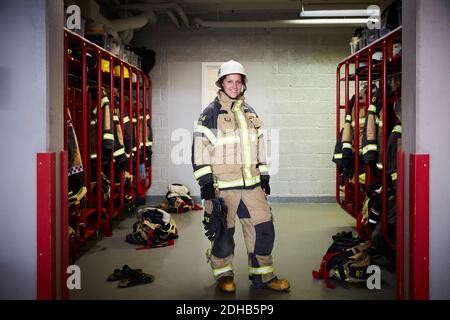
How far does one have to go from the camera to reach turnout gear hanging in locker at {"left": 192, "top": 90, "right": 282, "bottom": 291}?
315 centimetres

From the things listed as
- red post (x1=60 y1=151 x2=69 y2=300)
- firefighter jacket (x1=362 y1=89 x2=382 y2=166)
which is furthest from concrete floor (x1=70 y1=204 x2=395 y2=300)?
firefighter jacket (x1=362 y1=89 x2=382 y2=166)

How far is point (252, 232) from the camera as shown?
125 inches

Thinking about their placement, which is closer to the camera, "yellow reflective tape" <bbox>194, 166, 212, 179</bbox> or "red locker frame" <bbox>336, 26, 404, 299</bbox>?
"red locker frame" <bbox>336, 26, 404, 299</bbox>

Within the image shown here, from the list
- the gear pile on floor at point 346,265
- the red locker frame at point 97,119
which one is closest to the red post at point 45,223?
the red locker frame at point 97,119

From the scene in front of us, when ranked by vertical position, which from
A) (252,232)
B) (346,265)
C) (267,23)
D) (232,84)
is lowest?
(346,265)

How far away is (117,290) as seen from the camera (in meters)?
3.21

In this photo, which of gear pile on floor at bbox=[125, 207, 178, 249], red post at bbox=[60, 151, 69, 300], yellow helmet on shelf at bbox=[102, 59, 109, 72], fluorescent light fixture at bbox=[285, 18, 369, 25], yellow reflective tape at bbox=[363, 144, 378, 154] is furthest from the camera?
fluorescent light fixture at bbox=[285, 18, 369, 25]

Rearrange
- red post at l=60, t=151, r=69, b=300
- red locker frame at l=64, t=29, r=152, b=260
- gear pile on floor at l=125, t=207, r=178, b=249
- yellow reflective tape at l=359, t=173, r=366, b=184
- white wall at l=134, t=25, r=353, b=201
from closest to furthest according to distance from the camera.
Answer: red post at l=60, t=151, r=69, b=300 → red locker frame at l=64, t=29, r=152, b=260 → gear pile on floor at l=125, t=207, r=178, b=249 → yellow reflective tape at l=359, t=173, r=366, b=184 → white wall at l=134, t=25, r=353, b=201

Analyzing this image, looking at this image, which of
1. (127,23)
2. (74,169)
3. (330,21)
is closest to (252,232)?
(74,169)

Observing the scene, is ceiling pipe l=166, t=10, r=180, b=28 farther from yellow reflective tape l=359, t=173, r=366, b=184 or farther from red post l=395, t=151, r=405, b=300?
red post l=395, t=151, r=405, b=300

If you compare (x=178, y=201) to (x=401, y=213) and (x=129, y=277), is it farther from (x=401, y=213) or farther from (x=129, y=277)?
(x=401, y=213)

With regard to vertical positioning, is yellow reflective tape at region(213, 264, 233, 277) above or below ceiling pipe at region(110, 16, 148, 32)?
below

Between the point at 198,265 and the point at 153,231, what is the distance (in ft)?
2.84

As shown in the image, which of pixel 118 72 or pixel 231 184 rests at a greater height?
pixel 118 72
